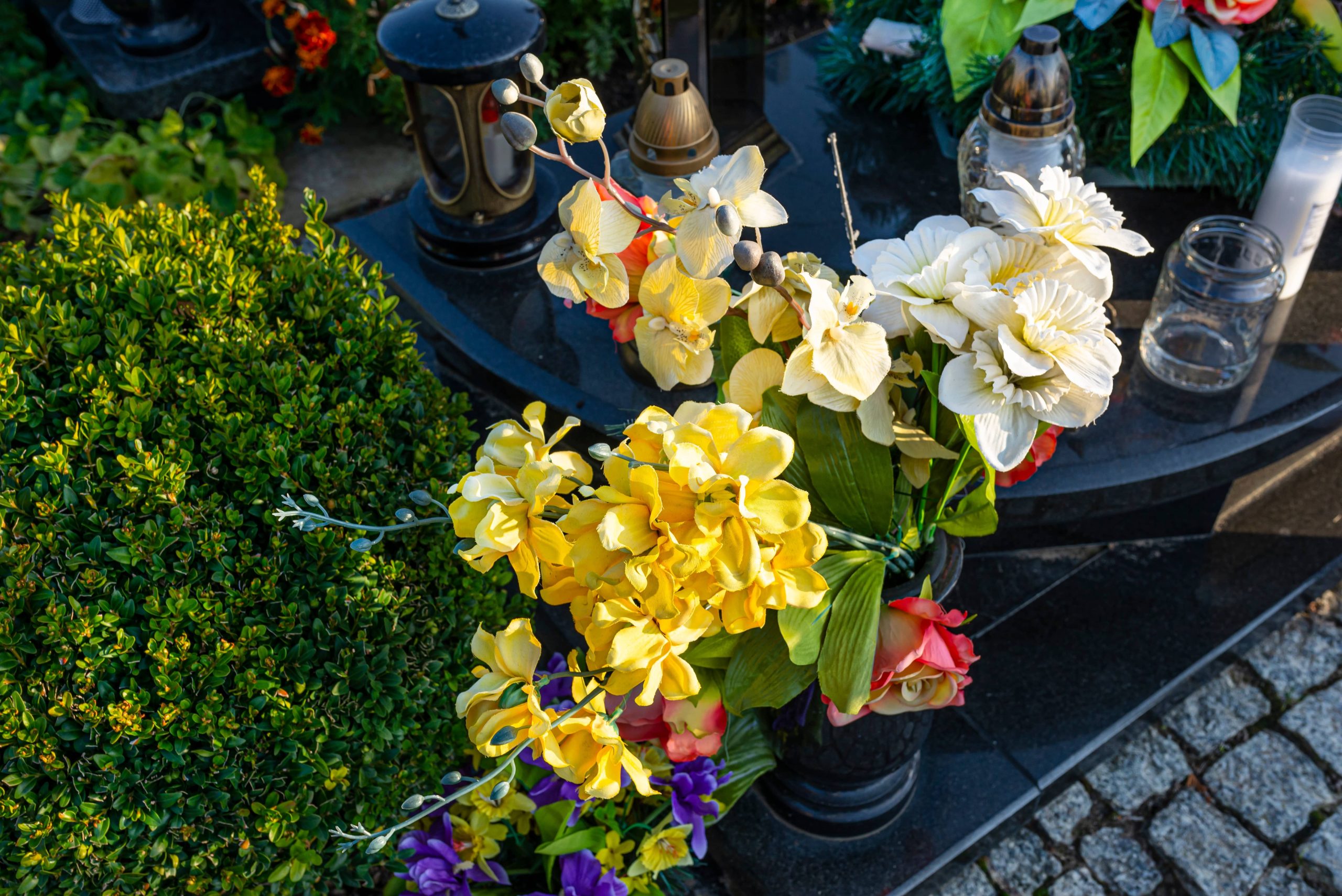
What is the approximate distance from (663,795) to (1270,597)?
1473mm

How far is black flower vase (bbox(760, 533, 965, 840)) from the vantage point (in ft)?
5.15

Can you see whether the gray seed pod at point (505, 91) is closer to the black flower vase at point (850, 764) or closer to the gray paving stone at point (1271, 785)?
the black flower vase at point (850, 764)

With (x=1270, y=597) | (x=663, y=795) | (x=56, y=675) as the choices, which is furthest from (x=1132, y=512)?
(x=56, y=675)

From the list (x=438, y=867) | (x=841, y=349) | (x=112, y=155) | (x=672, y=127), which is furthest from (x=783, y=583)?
(x=112, y=155)

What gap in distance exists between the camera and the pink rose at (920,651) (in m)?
1.26

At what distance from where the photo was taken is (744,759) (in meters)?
1.79

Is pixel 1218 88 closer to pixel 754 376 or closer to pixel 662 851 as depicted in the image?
pixel 754 376

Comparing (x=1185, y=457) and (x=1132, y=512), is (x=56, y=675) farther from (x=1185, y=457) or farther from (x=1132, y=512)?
(x=1132, y=512)

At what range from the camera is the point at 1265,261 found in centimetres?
214

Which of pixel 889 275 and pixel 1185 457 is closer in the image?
pixel 889 275

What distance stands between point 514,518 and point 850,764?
38.8 inches

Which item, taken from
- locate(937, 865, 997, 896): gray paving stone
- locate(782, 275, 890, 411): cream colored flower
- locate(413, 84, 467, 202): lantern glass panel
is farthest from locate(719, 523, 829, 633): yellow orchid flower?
locate(413, 84, 467, 202): lantern glass panel

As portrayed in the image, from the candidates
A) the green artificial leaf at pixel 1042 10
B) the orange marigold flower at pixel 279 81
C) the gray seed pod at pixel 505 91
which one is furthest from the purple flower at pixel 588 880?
the orange marigold flower at pixel 279 81

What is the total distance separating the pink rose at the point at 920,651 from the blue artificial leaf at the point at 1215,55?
5.25 ft
